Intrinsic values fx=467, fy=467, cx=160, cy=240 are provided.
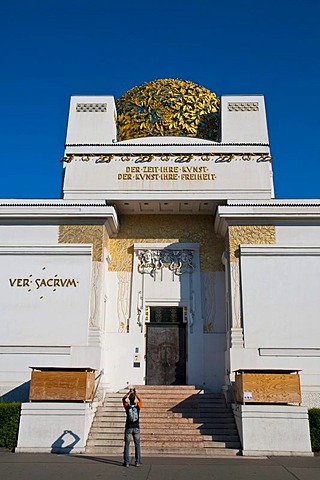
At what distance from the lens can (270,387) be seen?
1080 centimetres

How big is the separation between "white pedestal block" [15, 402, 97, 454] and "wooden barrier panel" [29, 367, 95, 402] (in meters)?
0.19

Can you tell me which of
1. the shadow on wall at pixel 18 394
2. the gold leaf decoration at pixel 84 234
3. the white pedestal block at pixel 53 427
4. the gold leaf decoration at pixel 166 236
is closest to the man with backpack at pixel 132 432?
the white pedestal block at pixel 53 427

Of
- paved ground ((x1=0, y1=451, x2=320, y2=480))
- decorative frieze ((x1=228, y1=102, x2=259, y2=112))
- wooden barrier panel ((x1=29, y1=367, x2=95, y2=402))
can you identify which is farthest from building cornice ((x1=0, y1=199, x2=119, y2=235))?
paved ground ((x1=0, y1=451, x2=320, y2=480))

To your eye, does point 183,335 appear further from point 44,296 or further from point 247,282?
point 44,296

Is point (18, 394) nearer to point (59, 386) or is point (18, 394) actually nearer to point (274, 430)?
point (59, 386)

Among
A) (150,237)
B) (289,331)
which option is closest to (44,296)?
(150,237)

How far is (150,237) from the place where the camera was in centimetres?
1598

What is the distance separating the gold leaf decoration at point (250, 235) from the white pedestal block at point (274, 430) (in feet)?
17.0

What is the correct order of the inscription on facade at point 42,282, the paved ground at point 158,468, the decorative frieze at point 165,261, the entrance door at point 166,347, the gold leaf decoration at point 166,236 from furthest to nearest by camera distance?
1. the gold leaf decoration at point 166,236
2. the decorative frieze at point 165,261
3. the entrance door at point 166,347
4. the inscription on facade at point 42,282
5. the paved ground at point 158,468

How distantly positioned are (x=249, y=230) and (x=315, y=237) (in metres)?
2.04

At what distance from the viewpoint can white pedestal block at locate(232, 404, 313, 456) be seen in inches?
403

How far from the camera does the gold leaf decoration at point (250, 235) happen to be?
14438mm

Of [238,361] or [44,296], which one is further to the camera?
[44,296]

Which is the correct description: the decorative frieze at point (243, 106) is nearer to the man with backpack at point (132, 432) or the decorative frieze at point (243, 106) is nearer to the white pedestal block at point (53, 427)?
the white pedestal block at point (53, 427)
